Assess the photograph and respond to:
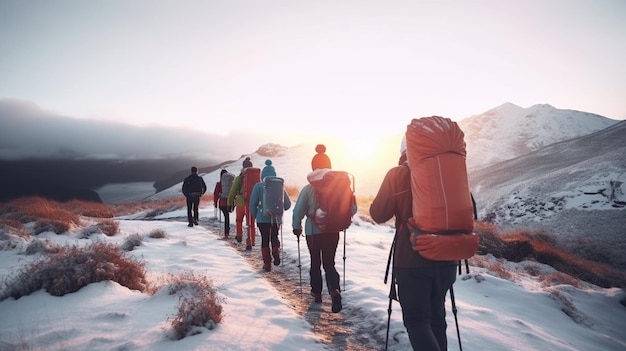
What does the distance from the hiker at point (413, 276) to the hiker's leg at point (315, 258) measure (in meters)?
2.58

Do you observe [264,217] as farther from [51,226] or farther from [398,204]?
[51,226]

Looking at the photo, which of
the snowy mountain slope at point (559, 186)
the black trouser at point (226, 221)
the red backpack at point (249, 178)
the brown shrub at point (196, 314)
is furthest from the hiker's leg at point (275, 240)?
A: the snowy mountain slope at point (559, 186)

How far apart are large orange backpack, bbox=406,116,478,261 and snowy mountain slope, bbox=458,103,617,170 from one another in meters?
87.9

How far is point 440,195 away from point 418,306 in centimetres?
120

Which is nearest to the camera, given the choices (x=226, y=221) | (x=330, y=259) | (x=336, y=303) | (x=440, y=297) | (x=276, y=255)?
(x=440, y=297)

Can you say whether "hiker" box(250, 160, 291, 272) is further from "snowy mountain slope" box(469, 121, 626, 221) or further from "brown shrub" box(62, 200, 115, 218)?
"snowy mountain slope" box(469, 121, 626, 221)

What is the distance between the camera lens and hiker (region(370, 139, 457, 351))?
3111 millimetres

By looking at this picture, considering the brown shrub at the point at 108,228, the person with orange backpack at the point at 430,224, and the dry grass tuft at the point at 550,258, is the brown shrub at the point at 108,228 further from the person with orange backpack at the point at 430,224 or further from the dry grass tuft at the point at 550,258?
the dry grass tuft at the point at 550,258

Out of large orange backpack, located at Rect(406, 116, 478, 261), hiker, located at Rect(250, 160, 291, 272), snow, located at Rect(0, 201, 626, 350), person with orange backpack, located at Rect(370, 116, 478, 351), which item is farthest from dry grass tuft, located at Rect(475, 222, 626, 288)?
large orange backpack, located at Rect(406, 116, 478, 261)

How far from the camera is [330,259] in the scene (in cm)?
601

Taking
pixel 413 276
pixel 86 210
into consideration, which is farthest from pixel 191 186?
pixel 413 276

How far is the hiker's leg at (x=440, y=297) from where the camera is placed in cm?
327

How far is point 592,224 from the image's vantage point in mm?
22297

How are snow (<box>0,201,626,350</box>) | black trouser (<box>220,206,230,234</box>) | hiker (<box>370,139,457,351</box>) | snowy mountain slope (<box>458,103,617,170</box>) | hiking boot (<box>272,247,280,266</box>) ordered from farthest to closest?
snowy mountain slope (<box>458,103,617,170</box>) → black trouser (<box>220,206,230,234</box>) → hiking boot (<box>272,247,280,266</box>) → snow (<box>0,201,626,350</box>) → hiker (<box>370,139,457,351</box>)
